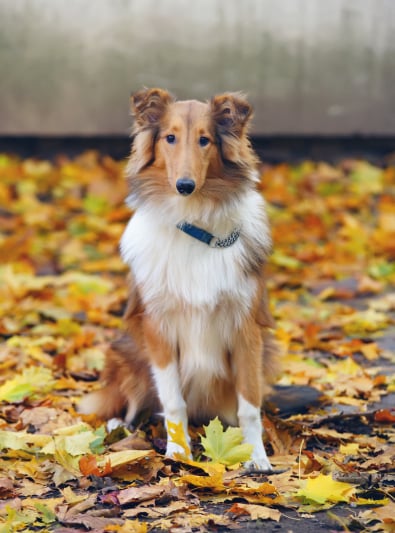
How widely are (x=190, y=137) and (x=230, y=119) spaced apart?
232 mm

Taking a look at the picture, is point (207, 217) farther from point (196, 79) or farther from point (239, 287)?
point (196, 79)

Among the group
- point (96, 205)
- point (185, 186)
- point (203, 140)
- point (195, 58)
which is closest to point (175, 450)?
point (185, 186)

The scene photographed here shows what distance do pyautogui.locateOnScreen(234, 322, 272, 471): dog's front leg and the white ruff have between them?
7 centimetres

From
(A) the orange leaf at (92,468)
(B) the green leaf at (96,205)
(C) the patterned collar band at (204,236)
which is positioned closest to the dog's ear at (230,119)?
(C) the patterned collar band at (204,236)

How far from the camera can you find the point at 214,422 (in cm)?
366

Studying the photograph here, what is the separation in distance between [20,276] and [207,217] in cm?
302

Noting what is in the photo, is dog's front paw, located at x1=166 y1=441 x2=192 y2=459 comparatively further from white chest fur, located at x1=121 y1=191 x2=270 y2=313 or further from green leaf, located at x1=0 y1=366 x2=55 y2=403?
green leaf, located at x1=0 y1=366 x2=55 y2=403

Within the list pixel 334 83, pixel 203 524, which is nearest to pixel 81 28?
pixel 334 83

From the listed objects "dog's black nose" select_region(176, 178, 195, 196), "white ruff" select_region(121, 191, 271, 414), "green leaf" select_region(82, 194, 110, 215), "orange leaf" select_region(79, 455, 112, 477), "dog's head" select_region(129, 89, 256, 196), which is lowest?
"green leaf" select_region(82, 194, 110, 215)

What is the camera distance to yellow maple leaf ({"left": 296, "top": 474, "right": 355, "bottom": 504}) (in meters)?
3.30

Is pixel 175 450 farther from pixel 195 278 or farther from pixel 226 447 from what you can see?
pixel 195 278

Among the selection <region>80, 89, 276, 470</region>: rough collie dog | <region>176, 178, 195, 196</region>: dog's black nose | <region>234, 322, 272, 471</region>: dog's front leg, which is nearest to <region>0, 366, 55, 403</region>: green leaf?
<region>80, 89, 276, 470</region>: rough collie dog

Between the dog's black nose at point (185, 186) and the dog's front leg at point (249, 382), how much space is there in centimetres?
67

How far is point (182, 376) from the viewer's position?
4.12m
